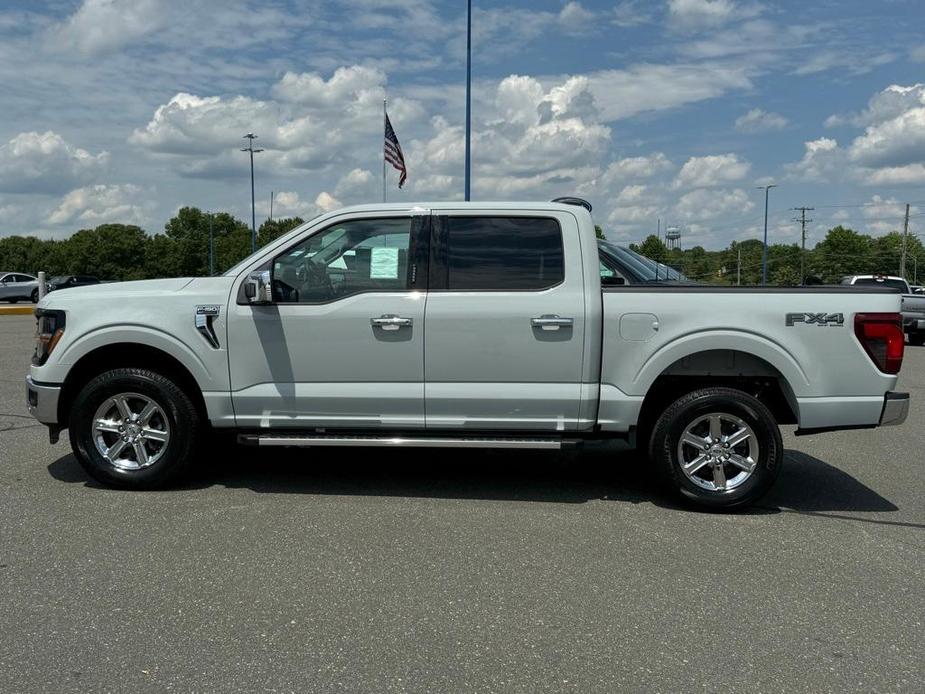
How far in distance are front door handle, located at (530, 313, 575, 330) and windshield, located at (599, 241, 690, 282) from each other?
402cm

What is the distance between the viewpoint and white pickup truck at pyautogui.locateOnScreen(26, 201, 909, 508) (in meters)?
5.45

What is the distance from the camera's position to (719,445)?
18.2ft

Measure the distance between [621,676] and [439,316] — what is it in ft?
9.15

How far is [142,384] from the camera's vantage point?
18.9ft

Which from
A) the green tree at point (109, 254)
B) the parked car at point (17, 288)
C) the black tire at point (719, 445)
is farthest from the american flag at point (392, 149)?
the green tree at point (109, 254)

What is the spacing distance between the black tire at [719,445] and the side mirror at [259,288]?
2691 millimetres

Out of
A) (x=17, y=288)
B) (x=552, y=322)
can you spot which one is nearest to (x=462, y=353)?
(x=552, y=322)

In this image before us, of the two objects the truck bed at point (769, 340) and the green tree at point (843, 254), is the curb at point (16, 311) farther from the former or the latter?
the green tree at point (843, 254)

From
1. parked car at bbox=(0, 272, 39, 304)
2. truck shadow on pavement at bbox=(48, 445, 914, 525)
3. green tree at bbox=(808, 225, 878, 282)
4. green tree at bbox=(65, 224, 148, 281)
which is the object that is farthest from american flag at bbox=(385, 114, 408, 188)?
green tree at bbox=(808, 225, 878, 282)

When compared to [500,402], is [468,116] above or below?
above

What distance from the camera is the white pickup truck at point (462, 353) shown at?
214 inches

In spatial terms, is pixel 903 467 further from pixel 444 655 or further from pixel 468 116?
pixel 468 116

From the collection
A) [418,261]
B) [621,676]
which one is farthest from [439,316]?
[621,676]

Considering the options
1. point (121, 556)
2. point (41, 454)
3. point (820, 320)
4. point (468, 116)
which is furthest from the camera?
point (468, 116)
